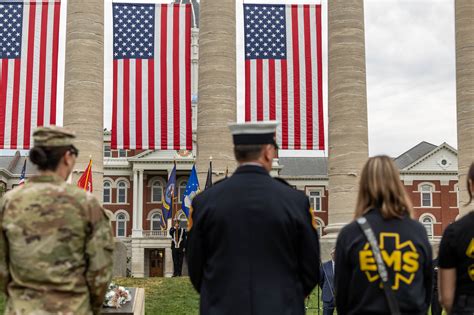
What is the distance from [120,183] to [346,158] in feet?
174

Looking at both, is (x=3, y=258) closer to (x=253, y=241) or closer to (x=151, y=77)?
(x=253, y=241)

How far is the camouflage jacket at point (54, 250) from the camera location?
5219 mm

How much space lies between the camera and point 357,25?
2872 centimetres

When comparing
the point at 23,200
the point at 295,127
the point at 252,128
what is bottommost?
the point at 23,200

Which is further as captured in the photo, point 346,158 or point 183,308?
point 346,158

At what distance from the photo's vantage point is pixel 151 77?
2847cm

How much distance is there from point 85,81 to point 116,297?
17.5m

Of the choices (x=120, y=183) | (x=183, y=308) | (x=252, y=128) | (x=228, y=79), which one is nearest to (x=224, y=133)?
(x=228, y=79)

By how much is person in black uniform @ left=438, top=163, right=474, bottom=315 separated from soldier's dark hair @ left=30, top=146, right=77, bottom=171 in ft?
10.3

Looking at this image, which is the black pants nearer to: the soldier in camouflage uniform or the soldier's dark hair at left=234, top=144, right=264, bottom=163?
the soldier's dark hair at left=234, top=144, right=264, bottom=163

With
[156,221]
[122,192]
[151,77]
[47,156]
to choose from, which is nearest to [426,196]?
[156,221]

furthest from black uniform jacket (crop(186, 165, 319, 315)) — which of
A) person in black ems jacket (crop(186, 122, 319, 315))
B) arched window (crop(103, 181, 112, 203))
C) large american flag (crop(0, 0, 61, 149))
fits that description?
arched window (crop(103, 181, 112, 203))

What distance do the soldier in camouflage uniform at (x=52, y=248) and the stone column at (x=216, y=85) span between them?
22.6 m

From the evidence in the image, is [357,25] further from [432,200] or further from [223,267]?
[432,200]
